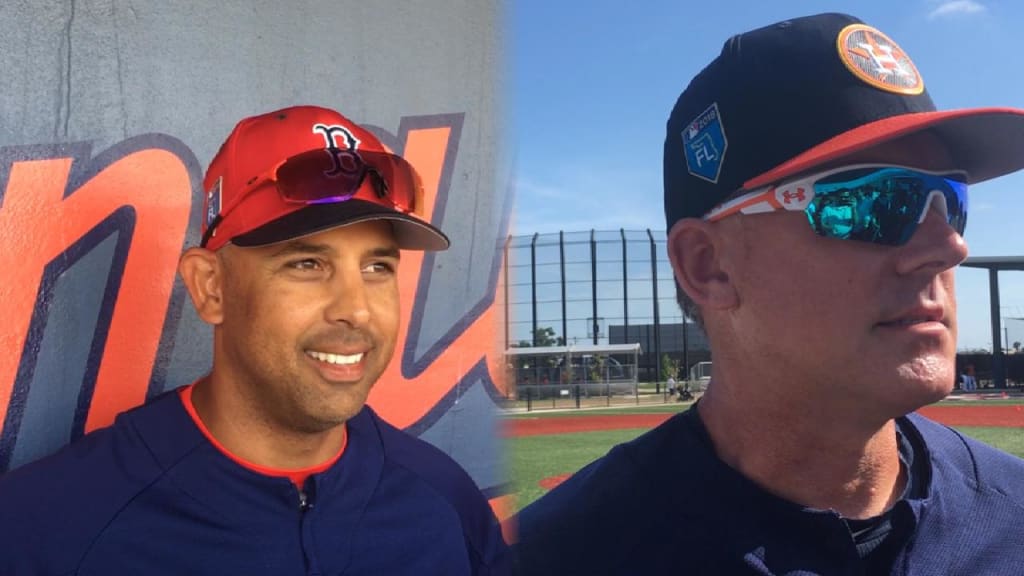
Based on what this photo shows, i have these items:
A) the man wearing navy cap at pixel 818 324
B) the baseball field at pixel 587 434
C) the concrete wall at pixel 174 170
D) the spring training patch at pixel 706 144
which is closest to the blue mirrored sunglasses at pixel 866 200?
the man wearing navy cap at pixel 818 324

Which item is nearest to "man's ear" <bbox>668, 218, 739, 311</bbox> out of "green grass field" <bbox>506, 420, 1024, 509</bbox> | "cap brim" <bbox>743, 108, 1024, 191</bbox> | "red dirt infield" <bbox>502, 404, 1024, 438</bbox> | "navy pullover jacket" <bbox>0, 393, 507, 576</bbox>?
"cap brim" <bbox>743, 108, 1024, 191</bbox>

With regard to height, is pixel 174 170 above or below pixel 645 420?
above

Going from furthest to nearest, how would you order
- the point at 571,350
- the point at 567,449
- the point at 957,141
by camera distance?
1. the point at 571,350
2. the point at 567,449
3. the point at 957,141

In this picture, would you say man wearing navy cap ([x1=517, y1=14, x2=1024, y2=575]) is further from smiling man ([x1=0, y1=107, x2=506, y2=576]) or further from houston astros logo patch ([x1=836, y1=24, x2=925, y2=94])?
smiling man ([x1=0, y1=107, x2=506, y2=576])

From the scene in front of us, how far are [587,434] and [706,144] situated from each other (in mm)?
13679

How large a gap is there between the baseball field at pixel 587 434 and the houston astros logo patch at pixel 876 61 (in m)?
5.33

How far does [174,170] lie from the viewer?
243 cm

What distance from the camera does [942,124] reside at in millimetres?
1435

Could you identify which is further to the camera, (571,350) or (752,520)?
(571,350)

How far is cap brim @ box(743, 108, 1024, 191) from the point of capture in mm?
1354

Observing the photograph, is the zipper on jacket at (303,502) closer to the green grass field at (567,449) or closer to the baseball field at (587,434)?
the baseball field at (587,434)

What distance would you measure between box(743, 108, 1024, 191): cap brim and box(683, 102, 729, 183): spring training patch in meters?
0.10

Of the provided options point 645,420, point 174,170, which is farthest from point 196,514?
point 645,420

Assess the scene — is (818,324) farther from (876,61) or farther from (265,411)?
(265,411)
